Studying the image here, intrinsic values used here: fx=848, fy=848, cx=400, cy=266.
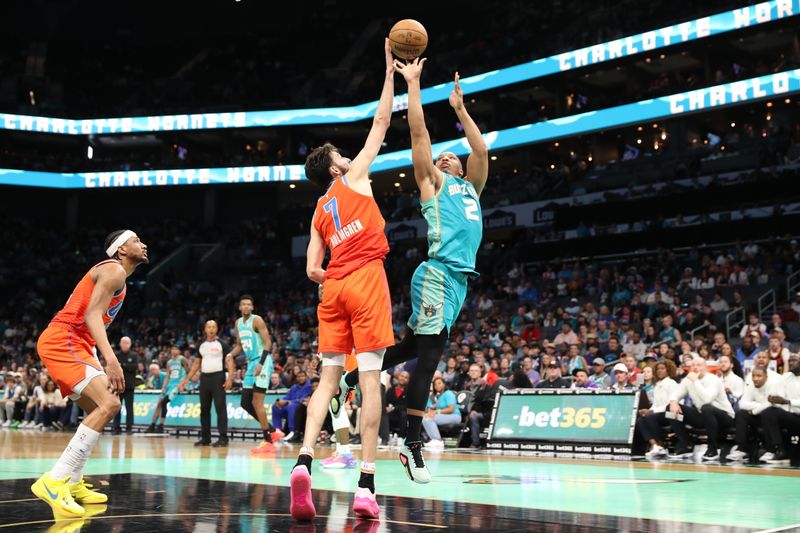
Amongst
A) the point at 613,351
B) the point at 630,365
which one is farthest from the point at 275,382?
the point at 630,365

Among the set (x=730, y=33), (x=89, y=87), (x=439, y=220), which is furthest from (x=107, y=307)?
(x=89, y=87)

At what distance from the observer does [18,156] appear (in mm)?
42625

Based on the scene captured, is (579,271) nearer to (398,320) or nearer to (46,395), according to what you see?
(398,320)

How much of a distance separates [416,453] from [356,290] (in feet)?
3.82

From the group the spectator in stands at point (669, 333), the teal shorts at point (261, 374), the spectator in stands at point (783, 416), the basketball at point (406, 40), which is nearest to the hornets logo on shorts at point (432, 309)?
the basketball at point (406, 40)

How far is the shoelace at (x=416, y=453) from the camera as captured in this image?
5398mm

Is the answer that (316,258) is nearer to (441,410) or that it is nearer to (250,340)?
(250,340)

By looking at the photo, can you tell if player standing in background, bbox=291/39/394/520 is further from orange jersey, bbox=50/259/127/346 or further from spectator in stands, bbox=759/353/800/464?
spectator in stands, bbox=759/353/800/464

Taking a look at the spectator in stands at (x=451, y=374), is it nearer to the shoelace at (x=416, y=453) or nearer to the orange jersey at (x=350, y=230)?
the shoelace at (x=416, y=453)

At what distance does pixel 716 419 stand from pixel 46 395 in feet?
54.7

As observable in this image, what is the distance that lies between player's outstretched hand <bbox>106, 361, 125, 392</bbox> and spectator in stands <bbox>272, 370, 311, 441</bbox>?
9.84 m

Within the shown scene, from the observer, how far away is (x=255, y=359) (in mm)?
12172

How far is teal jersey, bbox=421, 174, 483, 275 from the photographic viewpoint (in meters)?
5.77

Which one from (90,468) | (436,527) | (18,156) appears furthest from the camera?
(18,156)
